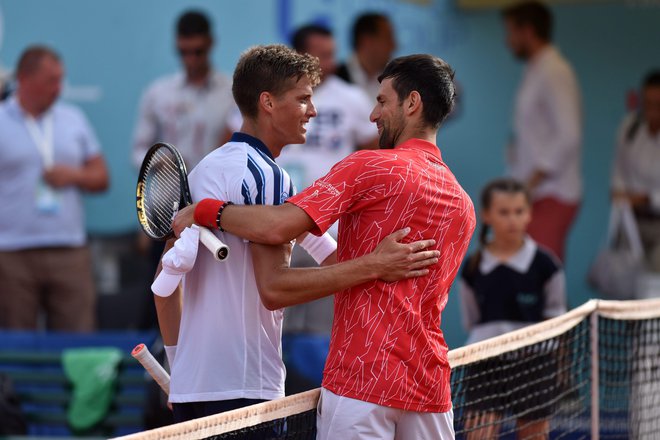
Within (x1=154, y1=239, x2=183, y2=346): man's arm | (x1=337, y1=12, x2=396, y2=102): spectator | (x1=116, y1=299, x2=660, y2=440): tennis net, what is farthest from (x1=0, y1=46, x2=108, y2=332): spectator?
(x1=154, y1=239, x2=183, y2=346): man's arm

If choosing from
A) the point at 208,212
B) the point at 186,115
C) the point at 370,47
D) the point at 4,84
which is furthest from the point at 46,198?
the point at 208,212

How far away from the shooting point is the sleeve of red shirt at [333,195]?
3512 mm

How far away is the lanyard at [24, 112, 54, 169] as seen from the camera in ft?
26.8

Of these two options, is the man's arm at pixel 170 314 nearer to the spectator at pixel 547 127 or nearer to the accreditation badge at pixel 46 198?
the accreditation badge at pixel 46 198

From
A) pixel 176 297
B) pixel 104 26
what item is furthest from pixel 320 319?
pixel 176 297

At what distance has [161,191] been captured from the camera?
4.06 m

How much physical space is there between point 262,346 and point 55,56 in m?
4.84

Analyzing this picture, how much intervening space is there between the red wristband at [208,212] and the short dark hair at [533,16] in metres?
5.43

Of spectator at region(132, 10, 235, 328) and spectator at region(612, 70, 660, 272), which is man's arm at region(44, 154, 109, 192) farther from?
spectator at region(612, 70, 660, 272)

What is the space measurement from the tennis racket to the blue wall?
4990 mm

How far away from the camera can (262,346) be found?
3787mm

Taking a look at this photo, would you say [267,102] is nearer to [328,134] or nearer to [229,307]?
[229,307]

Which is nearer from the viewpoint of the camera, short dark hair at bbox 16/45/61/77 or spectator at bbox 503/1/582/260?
short dark hair at bbox 16/45/61/77

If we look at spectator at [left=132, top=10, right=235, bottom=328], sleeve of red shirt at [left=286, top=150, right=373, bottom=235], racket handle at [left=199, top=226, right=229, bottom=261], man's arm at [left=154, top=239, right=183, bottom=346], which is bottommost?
man's arm at [left=154, top=239, right=183, bottom=346]
